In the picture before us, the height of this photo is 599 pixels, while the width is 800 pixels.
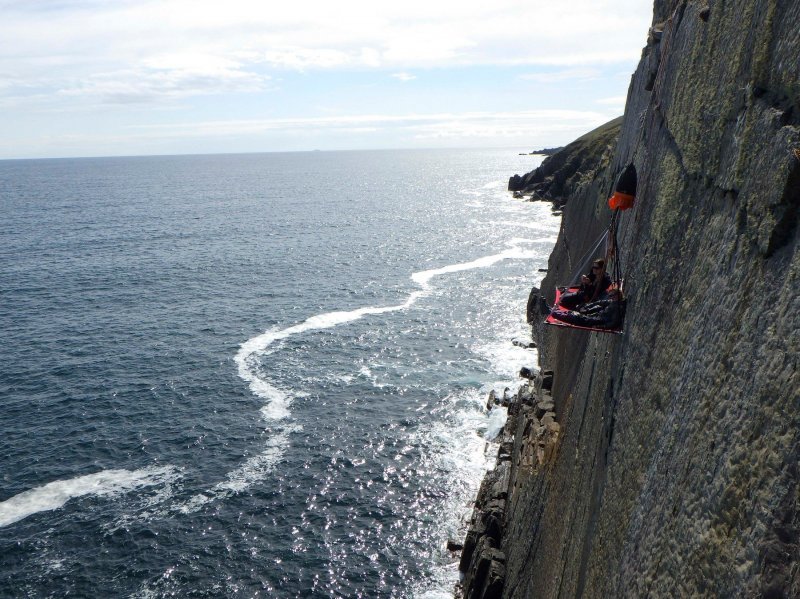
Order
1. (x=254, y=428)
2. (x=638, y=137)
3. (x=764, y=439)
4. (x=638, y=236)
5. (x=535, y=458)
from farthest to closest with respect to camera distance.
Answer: (x=254, y=428), (x=535, y=458), (x=638, y=137), (x=638, y=236), (x=764, y=439)

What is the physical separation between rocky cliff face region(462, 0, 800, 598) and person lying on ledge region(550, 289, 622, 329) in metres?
0.41

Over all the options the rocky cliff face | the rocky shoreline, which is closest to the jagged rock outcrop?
the rocky shoreline

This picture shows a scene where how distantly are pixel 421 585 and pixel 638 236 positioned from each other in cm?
2299

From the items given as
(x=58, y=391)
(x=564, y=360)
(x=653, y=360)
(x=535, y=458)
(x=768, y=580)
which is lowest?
(x=58, y=391)

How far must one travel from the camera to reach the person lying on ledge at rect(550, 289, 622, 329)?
16188 mm

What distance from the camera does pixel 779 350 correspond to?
778cm

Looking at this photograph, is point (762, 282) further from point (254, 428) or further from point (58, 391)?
point (58, 391)

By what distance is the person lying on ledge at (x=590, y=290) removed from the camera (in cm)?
1808

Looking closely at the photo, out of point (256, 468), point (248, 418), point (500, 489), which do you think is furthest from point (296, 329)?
point (500, 489)

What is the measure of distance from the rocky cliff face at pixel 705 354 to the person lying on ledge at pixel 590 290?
1.09m

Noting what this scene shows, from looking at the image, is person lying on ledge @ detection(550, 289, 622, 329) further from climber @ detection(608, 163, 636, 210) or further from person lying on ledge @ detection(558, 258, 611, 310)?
climber @ detection(608, 163, 636, 210)

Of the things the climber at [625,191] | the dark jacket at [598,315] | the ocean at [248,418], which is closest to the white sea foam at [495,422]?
the ocean at [248,418]

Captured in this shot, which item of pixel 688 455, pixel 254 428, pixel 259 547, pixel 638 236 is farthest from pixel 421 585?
pixel 688 455

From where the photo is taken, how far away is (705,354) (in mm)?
9820
